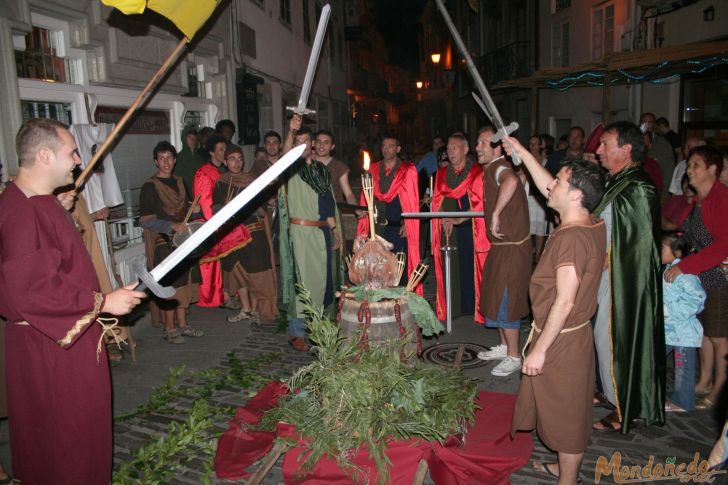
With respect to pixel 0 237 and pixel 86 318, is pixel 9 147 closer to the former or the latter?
pixel 0 237

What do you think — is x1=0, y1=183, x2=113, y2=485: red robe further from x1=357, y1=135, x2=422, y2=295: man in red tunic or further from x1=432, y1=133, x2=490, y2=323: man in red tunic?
x1=432, y1=133, x2=490, y2=323: man in red tunic

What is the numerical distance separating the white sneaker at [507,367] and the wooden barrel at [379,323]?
160 centimetres

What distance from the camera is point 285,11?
1623 centimetres

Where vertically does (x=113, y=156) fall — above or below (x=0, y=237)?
above

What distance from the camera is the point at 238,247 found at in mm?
6969

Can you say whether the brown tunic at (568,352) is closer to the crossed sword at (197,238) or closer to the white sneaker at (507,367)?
the crossed sword at (197,238)

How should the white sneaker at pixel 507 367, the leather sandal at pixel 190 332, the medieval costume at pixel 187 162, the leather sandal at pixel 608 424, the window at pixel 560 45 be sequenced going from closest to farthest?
the leather sandal at pixel 608 424
the white sneaker at pixel 507 367
the leather sandal at pixel 190 332
the medieval costume at pixel 187 162
the window at pixel 560 45

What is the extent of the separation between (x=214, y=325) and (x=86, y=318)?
4429mm

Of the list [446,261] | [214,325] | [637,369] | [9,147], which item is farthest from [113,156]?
[637,369]

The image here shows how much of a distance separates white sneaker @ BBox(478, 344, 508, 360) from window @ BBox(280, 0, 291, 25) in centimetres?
1296

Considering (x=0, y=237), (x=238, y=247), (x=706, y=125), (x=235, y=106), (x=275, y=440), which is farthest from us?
(x=706, y=125)

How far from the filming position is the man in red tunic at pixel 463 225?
6473 mm

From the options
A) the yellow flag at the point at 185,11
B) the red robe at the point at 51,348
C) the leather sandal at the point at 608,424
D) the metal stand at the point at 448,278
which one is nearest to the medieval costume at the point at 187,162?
the yellow flag at the point at 185,11

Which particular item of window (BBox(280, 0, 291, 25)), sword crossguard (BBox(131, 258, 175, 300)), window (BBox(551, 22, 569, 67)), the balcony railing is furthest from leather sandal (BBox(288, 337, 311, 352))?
the balcony railing
